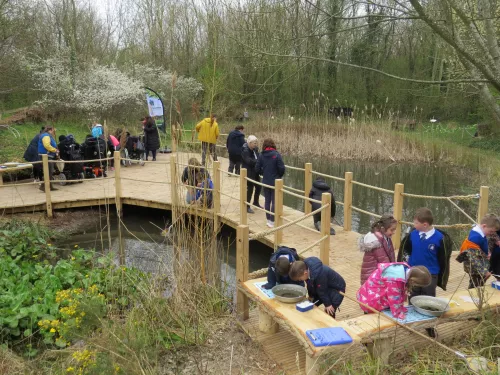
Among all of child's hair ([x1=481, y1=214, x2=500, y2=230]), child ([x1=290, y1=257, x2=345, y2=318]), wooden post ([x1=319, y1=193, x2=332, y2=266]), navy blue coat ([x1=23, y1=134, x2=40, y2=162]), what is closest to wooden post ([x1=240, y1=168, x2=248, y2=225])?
wooden post ([x1=319, y1=193, x2=332, y2=266])

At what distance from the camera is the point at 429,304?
12.9ft

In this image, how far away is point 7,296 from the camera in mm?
5199

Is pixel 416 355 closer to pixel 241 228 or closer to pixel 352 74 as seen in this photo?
pixel 241 228

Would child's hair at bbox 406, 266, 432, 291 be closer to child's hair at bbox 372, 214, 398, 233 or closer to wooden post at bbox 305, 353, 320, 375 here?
child's hair at bbox 372, 214, 398, 233

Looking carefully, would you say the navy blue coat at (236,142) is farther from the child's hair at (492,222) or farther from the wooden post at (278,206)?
the child's hair at (492,222)

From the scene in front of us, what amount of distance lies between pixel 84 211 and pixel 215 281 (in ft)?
17.5

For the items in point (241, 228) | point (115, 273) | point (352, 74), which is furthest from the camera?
point (352, 74)

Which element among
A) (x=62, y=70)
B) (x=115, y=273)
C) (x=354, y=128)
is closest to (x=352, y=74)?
(x=354, y=128)

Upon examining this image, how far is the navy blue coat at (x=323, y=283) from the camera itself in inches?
160

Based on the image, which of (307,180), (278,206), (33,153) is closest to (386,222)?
(278,206)

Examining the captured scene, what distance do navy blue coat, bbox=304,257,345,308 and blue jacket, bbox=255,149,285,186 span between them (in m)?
3.59

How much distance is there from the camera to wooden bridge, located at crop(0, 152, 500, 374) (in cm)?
→ 375

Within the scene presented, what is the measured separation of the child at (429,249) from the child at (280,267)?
105cm

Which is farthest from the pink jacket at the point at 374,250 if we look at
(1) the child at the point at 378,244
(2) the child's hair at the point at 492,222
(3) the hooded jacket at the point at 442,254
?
(2) the child's hair at the point at 492,222
